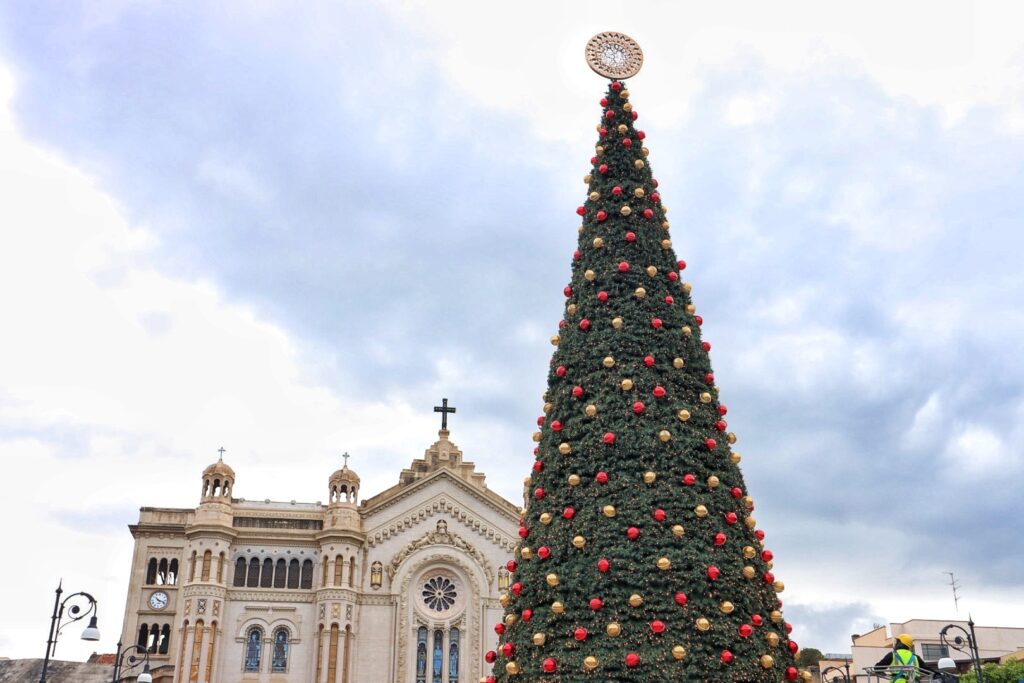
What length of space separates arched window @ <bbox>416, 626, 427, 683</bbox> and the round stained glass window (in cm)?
126

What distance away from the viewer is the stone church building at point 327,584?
43781 millimetres

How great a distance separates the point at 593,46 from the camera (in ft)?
54.3

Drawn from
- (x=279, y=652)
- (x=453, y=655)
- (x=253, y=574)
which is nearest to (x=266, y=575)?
(x=253, y=574)

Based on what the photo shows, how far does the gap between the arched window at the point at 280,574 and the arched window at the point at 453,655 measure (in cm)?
849

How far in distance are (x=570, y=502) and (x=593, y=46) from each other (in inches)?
323

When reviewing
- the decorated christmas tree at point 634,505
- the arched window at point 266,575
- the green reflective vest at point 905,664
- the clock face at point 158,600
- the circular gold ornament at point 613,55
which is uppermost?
the circular gold ornament at point 613,55

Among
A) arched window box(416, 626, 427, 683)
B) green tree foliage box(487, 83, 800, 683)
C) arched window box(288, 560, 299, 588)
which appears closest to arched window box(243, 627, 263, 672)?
arched window box(288, 560, 299, 588)

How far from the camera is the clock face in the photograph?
147ft

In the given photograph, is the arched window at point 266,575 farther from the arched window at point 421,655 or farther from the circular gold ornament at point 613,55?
the circular gold ornament at point 613,55

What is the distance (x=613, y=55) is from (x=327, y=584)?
34.3 meters

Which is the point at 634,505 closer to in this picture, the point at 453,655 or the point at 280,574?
the point at 453,655

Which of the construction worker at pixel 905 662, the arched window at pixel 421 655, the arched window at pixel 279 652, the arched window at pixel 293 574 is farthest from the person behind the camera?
the arched window at pixel 293 574

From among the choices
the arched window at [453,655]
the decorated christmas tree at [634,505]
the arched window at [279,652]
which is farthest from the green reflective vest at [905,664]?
the arched window at [279,652]

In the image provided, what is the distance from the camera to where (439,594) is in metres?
46.4
